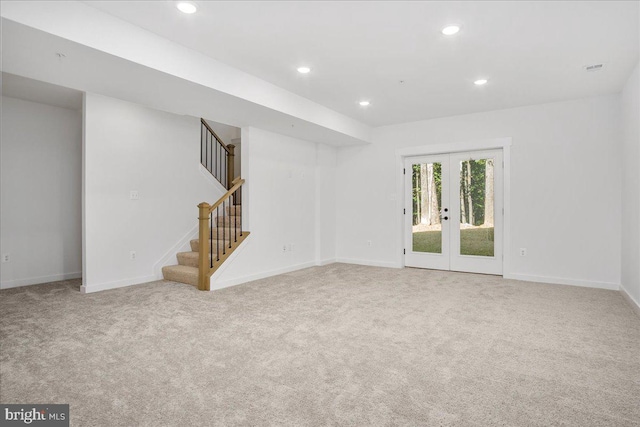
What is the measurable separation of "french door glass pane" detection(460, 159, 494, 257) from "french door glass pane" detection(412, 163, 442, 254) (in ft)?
1.30

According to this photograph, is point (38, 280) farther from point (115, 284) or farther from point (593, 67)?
point (593, 67)

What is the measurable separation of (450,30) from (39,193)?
5.79 metres

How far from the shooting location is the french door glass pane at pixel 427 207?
20.1 feet

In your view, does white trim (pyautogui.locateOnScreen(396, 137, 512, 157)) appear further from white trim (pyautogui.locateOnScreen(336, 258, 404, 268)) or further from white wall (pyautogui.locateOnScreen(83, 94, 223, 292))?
white wall (pyautogui.locateOnScreen(83, 94, 223, 292))

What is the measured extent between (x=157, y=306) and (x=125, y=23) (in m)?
2.79

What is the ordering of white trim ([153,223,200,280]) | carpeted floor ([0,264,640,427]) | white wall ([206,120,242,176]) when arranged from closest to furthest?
1. carpeted floor ([0,264,640,427])
2. white trim ([153,223,200,280])
3. white wall ([206,120,242,176])

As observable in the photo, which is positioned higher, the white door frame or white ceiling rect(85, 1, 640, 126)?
white ceiling rect(85, 1, 640, 126)

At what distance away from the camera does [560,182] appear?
502 centimetres

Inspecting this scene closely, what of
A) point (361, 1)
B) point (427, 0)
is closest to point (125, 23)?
point (361, 1)

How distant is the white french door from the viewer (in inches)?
222

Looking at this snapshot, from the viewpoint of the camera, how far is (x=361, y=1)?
2617 mm

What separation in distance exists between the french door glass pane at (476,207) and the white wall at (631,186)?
1649 mm

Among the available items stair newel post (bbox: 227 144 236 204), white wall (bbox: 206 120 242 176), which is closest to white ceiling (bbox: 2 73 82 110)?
stair newel post (bbox: 227 144 236 204)

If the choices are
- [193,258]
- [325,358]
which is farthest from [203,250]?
[325,358]
